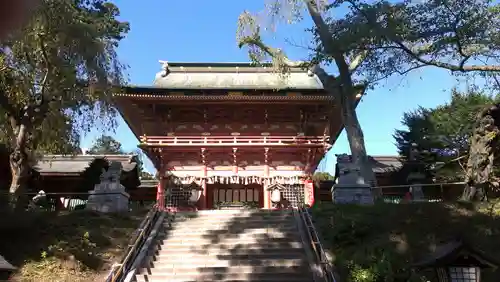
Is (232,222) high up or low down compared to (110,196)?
down

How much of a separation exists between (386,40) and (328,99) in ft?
26.9

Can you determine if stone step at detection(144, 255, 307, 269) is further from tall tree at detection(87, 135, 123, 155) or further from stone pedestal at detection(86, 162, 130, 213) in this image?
tall tree at detection(87, 135, 123, 155)

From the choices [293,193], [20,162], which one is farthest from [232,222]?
[293,193]

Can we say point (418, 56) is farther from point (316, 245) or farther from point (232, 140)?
point (232, 140)

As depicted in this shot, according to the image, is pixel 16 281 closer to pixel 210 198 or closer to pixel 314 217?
pixel 314 217

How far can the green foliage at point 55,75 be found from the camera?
12758 millimetres

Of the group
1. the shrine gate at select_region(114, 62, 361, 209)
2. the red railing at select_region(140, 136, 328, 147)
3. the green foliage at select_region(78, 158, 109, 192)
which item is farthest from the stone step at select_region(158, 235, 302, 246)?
the green foliage at select_region(78, 158, 109, 192)

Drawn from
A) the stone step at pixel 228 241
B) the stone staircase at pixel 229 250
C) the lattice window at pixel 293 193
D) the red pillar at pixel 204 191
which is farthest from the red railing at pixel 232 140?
the stone step at pixel 228 241

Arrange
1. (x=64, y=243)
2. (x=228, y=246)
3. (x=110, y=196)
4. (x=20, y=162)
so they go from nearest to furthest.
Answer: (x=64, y=243), (x=228, y=246), (x=20, y=162), (x=110, y=196)

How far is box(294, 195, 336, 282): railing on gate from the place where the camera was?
9.62 meters

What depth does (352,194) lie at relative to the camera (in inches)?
590

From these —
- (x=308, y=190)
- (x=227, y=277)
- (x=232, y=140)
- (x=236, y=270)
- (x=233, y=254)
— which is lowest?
(x=227, y=277)

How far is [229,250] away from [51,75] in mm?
7556

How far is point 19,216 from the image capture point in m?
12.0
